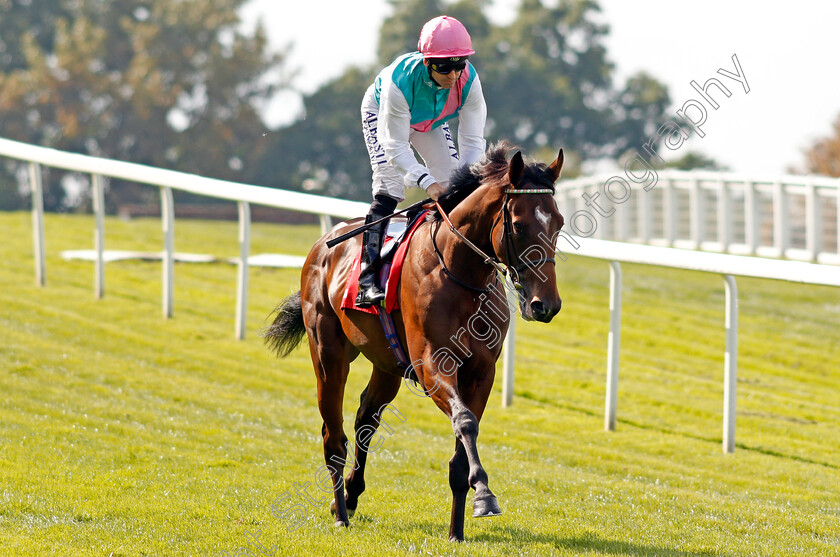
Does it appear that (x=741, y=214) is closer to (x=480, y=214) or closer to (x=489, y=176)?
(x=489, y=176)

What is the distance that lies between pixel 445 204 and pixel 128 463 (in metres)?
2.58

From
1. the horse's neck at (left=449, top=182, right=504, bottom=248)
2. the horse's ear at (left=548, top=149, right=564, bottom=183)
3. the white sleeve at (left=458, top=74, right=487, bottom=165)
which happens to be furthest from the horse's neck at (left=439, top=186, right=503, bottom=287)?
the white sleeve at (left=458, top=74, right=487, bottom=165)

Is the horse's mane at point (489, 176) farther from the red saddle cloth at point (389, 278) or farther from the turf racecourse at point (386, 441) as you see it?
the turf racecourse at point (386, 441)

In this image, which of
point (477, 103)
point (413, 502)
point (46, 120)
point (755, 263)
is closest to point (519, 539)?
point (413, 502)

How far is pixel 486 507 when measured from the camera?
4070 millimetres

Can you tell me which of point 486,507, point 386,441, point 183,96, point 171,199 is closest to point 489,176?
point 486,507

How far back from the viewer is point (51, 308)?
10.6m

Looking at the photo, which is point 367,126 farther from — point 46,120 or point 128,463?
point 46,120

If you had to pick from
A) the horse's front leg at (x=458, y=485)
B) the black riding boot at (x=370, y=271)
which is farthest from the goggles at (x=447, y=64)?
the horse's front leg at (x=458, y=485)

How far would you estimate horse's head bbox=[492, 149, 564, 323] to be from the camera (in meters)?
4.17

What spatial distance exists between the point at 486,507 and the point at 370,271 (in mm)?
1512

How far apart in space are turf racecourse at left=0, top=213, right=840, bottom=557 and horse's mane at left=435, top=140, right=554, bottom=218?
5.21ft

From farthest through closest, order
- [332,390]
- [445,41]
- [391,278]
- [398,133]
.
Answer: [332,390]
[398,133]
[391,278]
[445,41]

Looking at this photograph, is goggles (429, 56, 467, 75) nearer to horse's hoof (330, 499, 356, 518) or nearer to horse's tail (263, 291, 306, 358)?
horse's tail (263, 291, 306, 358)
